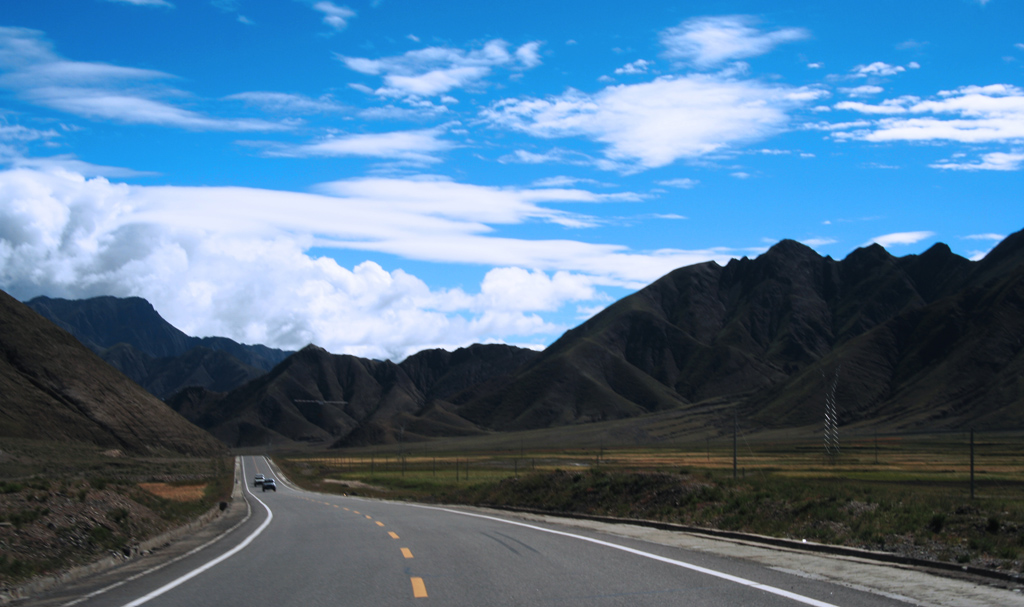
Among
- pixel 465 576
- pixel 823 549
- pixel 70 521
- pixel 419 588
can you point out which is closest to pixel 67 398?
pixel 70 521

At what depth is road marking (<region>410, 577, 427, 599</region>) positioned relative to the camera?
33.7ft

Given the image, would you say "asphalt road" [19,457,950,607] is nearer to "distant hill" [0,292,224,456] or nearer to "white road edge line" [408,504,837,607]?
"white road edge line" [408,504,837,607]

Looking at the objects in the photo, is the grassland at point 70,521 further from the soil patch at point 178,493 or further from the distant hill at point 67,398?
the distant hill at point 67,398

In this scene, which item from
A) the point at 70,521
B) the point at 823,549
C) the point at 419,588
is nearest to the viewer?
the point at 419,588

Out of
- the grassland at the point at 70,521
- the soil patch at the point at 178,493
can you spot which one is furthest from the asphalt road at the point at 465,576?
the soil patch at the point at 178,493

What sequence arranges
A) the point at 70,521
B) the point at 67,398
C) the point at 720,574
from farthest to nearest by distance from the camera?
1. the point at 67,398
2. the point at 70,521
3. the point at 720,574

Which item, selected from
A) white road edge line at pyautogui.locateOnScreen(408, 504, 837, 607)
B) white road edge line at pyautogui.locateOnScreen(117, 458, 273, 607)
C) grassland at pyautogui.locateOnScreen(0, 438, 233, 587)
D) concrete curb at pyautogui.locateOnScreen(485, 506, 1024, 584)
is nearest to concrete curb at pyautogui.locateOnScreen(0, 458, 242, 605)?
grassland at pyautogui.locateOnScreen(0, 438, 233, 587)

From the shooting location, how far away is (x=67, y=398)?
10988cm

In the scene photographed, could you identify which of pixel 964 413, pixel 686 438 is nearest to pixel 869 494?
pixel 964 413

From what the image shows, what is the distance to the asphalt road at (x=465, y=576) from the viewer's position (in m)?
10.0

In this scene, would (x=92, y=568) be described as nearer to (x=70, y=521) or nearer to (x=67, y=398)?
(x=70, y=521)

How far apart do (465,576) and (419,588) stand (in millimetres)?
1219

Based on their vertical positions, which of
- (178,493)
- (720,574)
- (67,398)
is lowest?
(178,493)

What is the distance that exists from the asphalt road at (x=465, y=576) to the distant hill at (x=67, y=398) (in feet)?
316
